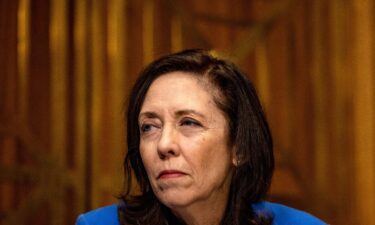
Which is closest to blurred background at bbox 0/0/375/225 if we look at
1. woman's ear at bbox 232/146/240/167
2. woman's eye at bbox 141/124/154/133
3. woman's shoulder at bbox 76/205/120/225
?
woman's shoulder at bbox 76/205/120/225

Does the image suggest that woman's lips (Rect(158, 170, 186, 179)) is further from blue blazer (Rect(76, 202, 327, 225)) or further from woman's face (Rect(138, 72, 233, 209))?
blue blazer (Rect(76, 202, 327, 225))

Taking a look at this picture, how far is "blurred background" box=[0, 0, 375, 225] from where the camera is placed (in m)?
3.44

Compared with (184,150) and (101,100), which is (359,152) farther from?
(184,150)

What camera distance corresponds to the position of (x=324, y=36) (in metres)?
4.36

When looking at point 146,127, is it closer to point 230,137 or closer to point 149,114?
point 149,114

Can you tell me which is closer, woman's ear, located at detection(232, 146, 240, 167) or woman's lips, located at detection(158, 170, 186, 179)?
woman's lips, located at detection(158, 170, 186, 179)

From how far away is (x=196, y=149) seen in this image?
2.03m

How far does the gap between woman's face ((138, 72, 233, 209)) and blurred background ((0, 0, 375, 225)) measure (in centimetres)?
147

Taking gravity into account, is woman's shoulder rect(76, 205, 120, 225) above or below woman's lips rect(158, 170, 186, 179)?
below

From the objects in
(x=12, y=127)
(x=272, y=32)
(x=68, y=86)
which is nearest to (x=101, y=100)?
(x=68, y=86)

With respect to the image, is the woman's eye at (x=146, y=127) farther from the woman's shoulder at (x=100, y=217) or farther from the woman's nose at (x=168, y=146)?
the woman's shoulder at (x=100, y=217)

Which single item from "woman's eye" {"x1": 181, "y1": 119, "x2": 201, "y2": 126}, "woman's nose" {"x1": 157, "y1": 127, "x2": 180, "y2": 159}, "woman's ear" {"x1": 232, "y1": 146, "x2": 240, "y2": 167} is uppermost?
"woman's eye" {"x1": 181, "y1": 119, "x2": 201, "y2": 126}

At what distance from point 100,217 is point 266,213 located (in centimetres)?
51

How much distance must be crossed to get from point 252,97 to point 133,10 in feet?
5.73
